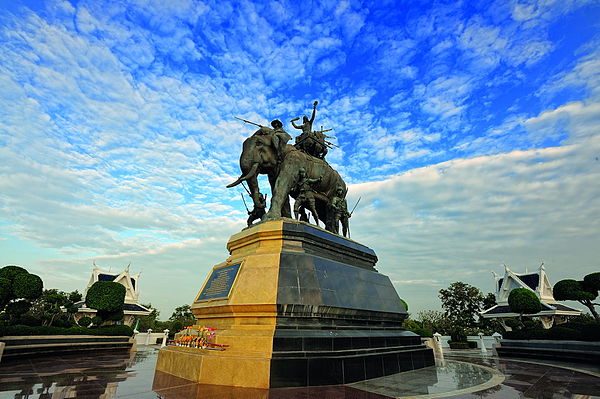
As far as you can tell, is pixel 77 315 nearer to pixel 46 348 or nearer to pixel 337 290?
pixel 46 348

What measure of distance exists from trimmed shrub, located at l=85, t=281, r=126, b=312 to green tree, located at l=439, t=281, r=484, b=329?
4381 cm

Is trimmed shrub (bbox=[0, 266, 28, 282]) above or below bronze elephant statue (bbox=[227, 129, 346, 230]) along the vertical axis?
below

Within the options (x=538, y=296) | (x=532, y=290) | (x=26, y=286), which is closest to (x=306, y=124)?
(x=26, y=286)

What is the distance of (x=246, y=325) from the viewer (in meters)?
9.02

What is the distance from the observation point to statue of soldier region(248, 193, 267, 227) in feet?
43.9

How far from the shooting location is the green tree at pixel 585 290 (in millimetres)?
18094

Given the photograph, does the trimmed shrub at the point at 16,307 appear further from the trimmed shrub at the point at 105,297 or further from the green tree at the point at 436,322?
the green tree at the point at 436,322

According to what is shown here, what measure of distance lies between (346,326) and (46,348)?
48.5 ft

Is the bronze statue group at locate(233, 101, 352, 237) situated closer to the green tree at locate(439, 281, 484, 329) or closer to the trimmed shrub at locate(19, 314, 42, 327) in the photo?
the trimmed shrub at locate(19, 314, 42, 327)

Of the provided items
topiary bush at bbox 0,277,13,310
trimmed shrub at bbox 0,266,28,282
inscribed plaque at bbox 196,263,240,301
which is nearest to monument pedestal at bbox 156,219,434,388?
inscribed plaque at bbox 196,263,240,301

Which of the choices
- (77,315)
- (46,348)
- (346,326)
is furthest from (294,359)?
(77,315)

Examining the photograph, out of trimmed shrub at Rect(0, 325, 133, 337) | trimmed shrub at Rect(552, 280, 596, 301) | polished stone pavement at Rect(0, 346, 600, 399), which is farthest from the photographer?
trimmed shrub at Rect(552, 280, 596, 301)

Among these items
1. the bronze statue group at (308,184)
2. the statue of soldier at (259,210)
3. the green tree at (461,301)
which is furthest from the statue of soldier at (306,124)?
the green tree at (461,301)

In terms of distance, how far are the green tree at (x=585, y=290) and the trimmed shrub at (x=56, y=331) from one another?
91.3ft
